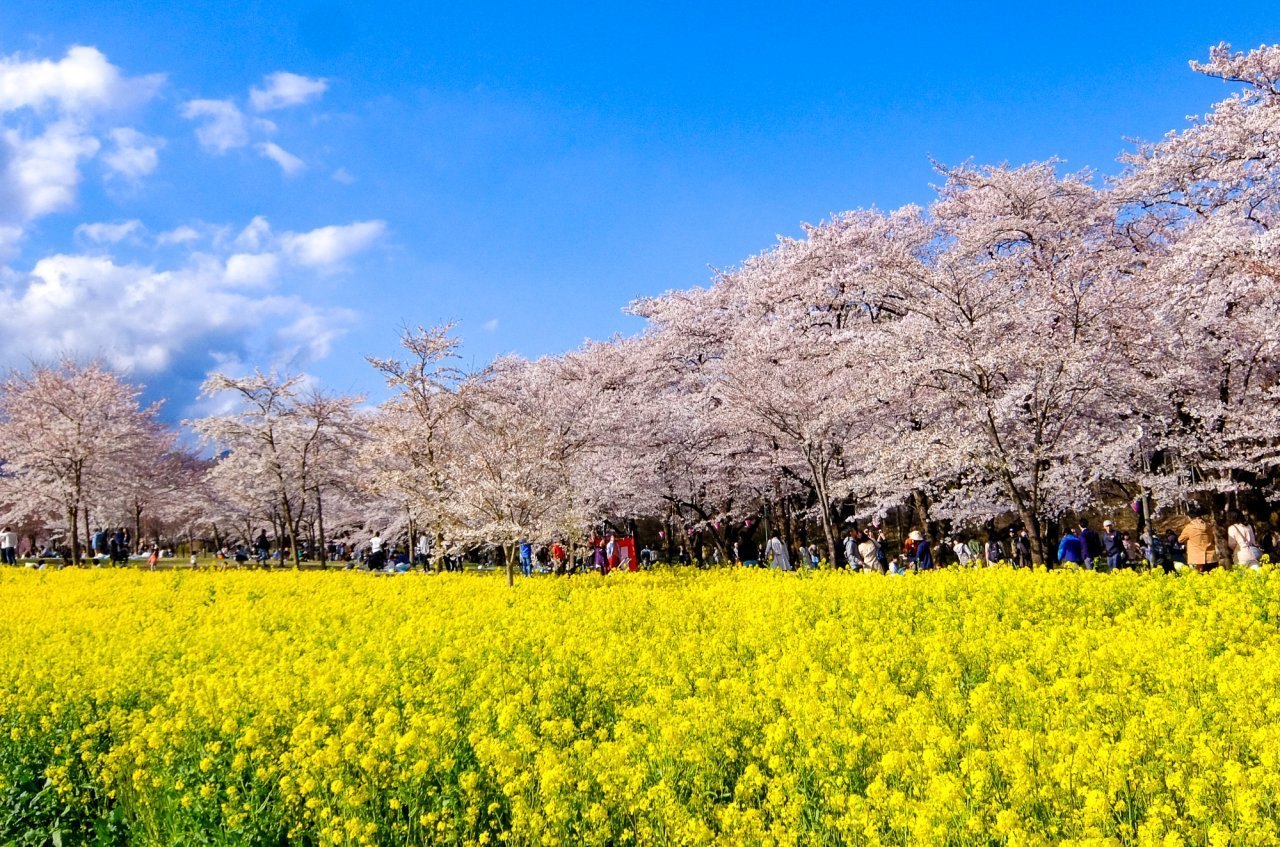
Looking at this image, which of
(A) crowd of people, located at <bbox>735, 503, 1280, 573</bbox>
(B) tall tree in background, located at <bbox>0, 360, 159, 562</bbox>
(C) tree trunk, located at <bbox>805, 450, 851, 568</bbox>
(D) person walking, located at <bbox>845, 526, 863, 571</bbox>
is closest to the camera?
(A) crowd of people, located at <bbox>735, 503, 1280, 573</bbox>

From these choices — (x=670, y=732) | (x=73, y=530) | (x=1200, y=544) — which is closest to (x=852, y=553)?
(x=1200, y=544)

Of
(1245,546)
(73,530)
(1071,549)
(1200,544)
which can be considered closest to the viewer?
(1245,546)

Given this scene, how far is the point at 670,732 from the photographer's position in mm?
4926

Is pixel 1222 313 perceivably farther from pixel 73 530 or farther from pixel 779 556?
pixel 73 530

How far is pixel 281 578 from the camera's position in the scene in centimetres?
2052

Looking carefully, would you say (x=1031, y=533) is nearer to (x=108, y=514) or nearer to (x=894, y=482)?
(x=894, y=482)

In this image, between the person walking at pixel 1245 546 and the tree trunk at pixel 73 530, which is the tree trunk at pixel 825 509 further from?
the tree trunk at pixel 73 530

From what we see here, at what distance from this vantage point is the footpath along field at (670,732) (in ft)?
13.4

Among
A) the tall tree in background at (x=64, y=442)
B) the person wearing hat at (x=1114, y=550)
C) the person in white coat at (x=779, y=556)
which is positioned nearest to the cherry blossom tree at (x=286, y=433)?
the tall tree in background at (x=64, y=442)

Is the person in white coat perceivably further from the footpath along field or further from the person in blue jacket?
the footpath along field

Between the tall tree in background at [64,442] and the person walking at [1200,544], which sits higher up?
the tall tree in background at [64,442]

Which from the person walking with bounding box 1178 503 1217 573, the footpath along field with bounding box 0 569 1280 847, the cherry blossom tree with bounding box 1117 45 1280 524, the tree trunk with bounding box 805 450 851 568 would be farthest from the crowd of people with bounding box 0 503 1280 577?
the footpath along field with bounding box 0 569 1280 847

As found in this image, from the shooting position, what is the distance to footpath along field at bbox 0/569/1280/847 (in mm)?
4070

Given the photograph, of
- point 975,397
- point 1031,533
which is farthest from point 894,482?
point 1031,533
